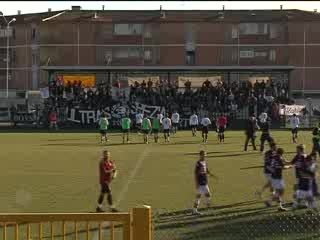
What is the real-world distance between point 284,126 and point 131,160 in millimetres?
28509

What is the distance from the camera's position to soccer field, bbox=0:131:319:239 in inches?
556

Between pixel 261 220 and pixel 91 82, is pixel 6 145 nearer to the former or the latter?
pixel 261 220

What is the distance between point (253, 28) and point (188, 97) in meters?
30.2

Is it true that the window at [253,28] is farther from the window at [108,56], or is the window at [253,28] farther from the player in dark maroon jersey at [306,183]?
the player in dark maroon jersey at [306,183]

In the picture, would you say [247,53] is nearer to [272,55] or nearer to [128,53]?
[272,55]

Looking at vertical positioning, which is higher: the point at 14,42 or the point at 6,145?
the point at 14,42

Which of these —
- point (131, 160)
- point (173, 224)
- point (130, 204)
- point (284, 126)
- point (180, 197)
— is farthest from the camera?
point (284, 126)

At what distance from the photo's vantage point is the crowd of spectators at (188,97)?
179 feet

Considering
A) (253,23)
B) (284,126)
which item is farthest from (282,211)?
(253,23)

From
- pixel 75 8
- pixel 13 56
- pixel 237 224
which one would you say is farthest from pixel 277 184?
pixel 75 8

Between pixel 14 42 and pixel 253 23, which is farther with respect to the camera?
→ pixel 14 42

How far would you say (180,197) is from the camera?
17.8m

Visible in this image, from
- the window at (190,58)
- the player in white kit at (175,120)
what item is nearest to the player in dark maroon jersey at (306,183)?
the player in white kit at (175,120)

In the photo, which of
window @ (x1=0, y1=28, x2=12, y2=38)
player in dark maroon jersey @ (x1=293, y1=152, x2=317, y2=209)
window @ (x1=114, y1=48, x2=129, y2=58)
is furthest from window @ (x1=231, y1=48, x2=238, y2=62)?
player in dark maroon jersey @ (x1=293, y1=152, x2=317, y2=209)
